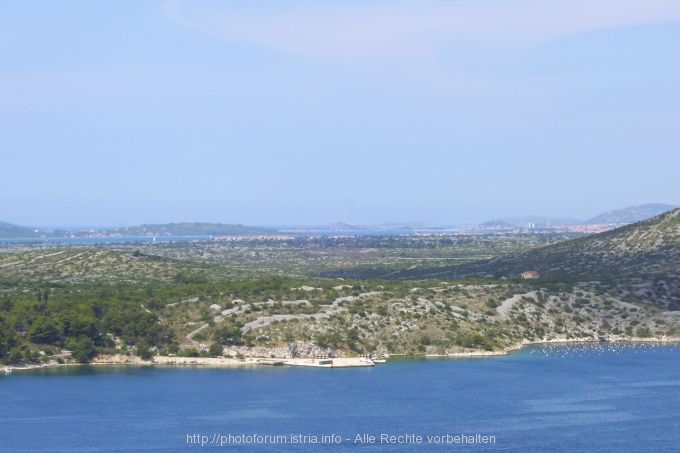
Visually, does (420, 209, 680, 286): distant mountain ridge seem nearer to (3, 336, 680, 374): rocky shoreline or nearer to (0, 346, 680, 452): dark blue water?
(3, 336, 680, 374): rocky shoreline

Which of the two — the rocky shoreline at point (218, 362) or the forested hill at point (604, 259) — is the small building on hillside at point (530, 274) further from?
the rocky shoreline at point (218, 362)

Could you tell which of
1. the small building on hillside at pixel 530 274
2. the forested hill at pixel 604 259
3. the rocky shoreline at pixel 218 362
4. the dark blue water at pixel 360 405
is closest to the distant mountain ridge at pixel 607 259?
the forested hill at pixel 604 259

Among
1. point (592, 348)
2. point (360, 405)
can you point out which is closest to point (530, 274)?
point (592, 348)

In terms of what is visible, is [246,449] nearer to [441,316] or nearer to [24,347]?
[24,347]

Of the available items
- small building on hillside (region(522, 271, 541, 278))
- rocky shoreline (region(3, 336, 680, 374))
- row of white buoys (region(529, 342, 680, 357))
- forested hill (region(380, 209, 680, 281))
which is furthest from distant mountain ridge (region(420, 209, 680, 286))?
rocky shoreline (region(3, 336, 680, 374))

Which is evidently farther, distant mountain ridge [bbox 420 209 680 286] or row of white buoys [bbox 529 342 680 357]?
distant mountain ridge [bbox 420 209 680 286]

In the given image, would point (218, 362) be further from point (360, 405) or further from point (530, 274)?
point (530, 274)

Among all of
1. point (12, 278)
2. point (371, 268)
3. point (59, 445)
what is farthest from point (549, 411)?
point (371, 268)
